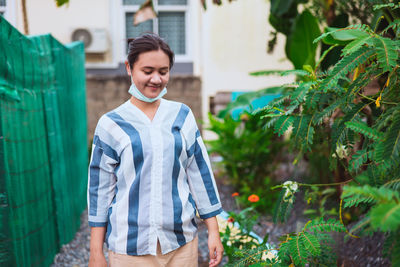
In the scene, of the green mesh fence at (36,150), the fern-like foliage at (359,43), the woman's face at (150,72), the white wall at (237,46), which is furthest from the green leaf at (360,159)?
the white wall at (237,46)

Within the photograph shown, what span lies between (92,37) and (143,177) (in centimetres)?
684

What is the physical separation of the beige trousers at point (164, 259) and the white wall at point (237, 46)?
20.8 feet

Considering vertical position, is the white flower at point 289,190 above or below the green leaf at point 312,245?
above

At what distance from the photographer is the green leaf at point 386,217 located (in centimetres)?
98

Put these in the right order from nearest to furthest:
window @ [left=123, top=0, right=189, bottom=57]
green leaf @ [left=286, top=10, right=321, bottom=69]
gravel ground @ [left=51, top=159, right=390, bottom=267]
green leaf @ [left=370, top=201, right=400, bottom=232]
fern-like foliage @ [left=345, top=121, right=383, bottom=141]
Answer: green leaf @ [left=370, top=201, right=400, bottom=232]
fern-like foliage @ [left=345, top=121, right=383, bottom=141]
gravel ground @ [left=51, top=159, right=390, bottom=267]
green leaf @ [left=286, top=10, right=321, bottom=69]
window @ [left=123, top=0, right=189, bottom=57]

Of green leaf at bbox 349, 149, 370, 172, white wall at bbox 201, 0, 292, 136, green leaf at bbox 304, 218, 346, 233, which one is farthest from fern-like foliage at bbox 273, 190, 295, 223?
white wall at bbox 201, 0, 292, 136

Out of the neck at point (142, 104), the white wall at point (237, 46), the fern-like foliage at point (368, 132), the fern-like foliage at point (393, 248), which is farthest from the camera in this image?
the white wall at point (237, 46)

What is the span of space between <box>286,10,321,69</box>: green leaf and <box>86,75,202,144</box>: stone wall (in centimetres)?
416

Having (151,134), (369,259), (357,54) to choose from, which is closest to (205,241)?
(369,259)

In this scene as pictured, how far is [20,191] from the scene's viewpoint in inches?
107

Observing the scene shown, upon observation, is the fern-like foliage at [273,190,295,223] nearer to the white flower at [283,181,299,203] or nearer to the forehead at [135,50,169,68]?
the white flower at [283,181,299,203]

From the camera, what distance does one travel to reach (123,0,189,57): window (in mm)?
8711

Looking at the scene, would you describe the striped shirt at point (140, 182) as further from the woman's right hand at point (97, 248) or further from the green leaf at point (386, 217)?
the green leaf at point (386, 217)

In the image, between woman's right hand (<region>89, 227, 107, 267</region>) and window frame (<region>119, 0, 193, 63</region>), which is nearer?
woman's right hand (<region>89, 227, 107, 267</region>)
